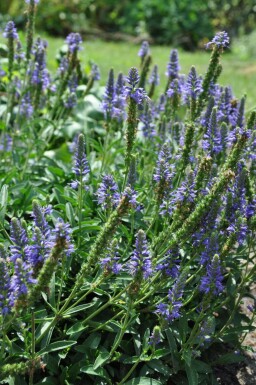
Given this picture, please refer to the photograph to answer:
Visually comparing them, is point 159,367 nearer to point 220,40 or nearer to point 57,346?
point 57,346

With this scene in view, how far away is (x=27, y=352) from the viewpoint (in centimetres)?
291

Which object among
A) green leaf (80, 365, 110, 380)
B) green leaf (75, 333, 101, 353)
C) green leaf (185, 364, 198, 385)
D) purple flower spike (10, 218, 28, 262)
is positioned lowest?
green leaf (185, 364, 198, 385)

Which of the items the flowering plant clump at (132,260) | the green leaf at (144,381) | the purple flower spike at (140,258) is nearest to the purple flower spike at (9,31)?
the flowering plant clump at (132,260)

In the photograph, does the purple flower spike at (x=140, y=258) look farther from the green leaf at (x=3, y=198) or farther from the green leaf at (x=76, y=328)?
the green leaf at (x=3, y=198)

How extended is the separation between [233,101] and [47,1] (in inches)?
490

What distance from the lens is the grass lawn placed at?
11727 millimetres

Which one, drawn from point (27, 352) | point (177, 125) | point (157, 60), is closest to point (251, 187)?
point (177, 125)

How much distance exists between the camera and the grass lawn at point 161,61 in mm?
11727

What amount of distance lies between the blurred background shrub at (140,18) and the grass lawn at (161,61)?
1.15 metres

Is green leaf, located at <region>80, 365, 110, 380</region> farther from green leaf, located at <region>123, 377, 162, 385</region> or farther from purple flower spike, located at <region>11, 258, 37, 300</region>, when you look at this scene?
purple flower spike, located at <region>11, 258, 37, 300</region>

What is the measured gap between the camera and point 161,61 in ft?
42.7

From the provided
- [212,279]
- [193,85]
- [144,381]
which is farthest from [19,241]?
[193,85]

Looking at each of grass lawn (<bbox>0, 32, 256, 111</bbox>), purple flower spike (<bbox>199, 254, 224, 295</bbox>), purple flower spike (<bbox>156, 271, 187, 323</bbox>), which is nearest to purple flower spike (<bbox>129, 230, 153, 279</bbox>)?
purple flower spike (<bbox>156, 271, 187, 323</bbox>)

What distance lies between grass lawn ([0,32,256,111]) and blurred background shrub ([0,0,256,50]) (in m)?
1.15
